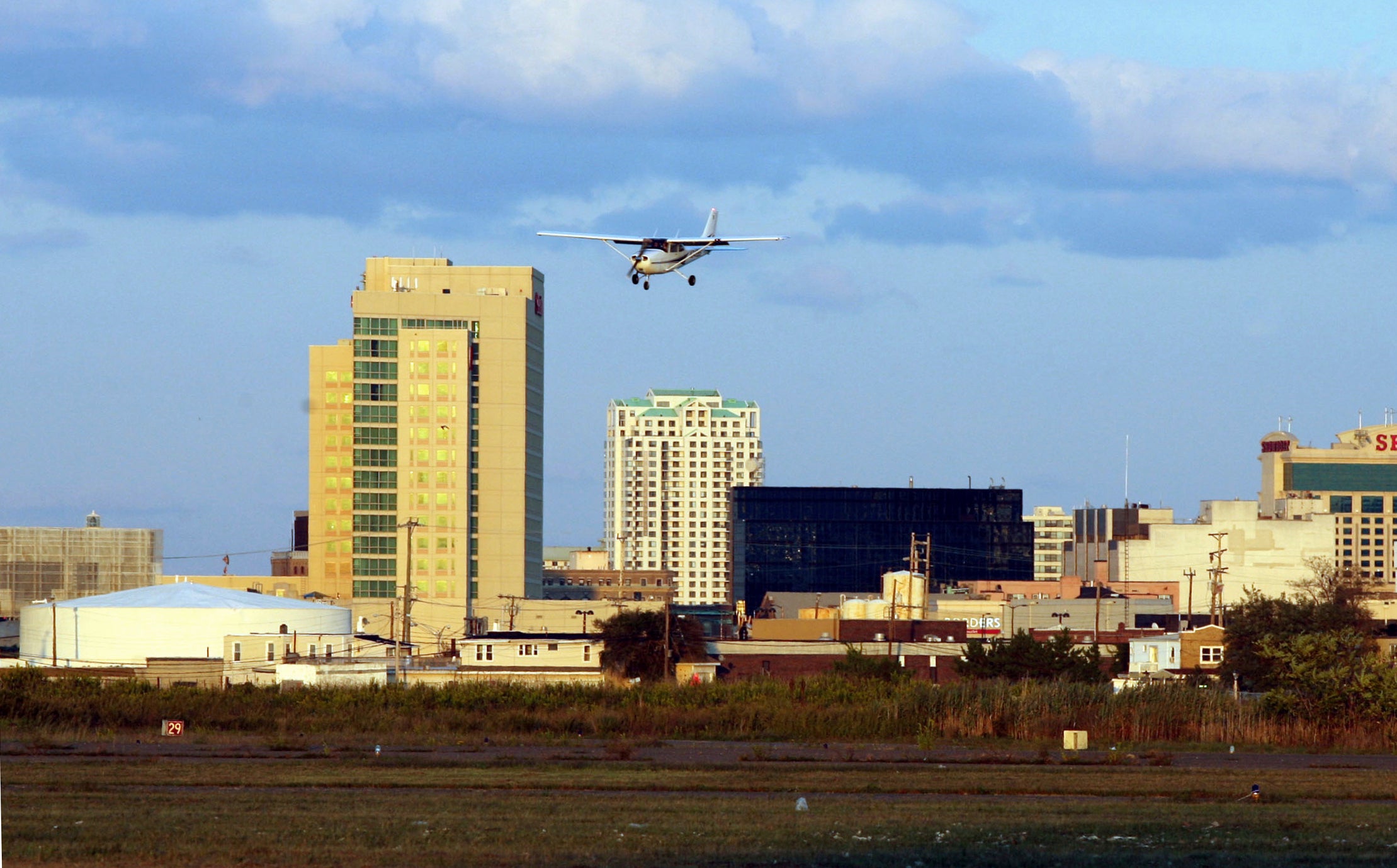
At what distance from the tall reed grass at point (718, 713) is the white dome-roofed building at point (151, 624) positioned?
174 feet

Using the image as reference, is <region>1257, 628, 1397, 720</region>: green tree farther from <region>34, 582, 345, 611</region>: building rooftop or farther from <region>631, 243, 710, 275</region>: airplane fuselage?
<region>34, 582, 345, 611</region>: building rooftop

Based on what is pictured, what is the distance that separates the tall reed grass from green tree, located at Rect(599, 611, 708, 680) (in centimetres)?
4623

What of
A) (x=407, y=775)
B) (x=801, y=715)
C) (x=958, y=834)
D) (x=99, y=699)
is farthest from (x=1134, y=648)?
(x=958, y=834)

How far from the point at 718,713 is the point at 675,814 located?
39.3 meters

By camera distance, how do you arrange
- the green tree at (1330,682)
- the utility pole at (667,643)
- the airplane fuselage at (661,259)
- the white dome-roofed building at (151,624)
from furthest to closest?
the white dome-roofed building at (151,624), the utility pole at (667,643), the airplane fuselage at (661,259), the green tree at (1330,682)

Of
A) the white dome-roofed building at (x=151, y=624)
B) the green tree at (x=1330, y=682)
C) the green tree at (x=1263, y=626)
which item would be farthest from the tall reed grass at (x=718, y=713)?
the white dome-roofed building at (x=151, y=624)

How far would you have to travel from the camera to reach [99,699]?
84.3 metres

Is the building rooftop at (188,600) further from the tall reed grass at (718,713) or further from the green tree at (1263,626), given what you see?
the green tree at (1263,626)

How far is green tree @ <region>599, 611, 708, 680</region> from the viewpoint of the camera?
13662 cm

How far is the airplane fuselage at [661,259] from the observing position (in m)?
91.1

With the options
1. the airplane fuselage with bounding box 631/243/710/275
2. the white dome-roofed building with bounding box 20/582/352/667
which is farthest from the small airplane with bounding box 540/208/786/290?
the white dome-roofed building with bounding box 20/582/352/667

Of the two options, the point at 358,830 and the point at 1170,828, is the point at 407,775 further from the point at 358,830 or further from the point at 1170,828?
the point at 1170,828

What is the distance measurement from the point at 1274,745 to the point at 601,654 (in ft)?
249

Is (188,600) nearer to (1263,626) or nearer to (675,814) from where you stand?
(1263,626)
